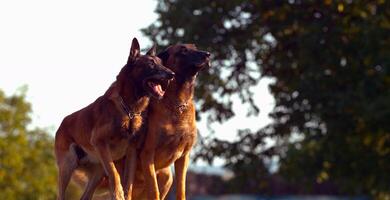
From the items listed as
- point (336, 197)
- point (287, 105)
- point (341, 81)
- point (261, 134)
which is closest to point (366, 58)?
point (341, 81)

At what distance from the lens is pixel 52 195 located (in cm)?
5438

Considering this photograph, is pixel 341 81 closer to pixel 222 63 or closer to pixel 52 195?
pixel 222 63

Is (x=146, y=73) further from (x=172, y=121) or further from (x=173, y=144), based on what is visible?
(x=173, y=144)

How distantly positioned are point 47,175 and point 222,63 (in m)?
29.1

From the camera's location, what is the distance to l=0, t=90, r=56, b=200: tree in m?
52.7

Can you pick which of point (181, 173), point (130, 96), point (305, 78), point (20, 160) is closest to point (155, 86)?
point (130, 96)

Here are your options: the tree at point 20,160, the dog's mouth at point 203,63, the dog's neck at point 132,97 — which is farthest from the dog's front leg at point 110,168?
the tree at point 20,160

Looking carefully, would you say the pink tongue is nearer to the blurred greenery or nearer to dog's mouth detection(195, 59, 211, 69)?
dog's mouth detection(195, 59, 211, 69)

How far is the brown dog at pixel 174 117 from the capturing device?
440 inches

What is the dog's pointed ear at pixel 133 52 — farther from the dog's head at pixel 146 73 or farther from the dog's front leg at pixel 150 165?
the dog's front leg at pixel 150 165

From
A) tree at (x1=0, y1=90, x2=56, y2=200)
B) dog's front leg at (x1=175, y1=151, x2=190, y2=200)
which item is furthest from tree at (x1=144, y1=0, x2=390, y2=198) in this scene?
tree at (x1=0, y1=90, x2=56, y2=200)

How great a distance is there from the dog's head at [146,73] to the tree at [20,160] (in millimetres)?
41222

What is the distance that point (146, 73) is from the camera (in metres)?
10.9

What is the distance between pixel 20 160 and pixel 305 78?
1161 inches
